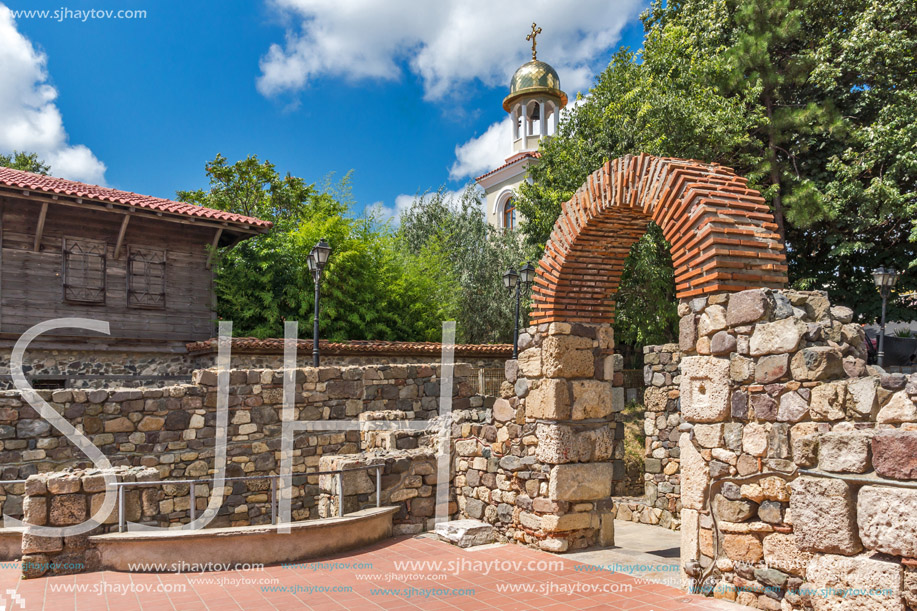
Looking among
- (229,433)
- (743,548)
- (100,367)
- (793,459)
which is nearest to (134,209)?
(100,367)

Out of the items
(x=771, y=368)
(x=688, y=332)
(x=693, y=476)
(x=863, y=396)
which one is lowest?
(x=693, y=476)

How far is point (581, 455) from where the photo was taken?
6770 millimetres

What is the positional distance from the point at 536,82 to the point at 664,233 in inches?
969

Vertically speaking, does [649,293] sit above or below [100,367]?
above

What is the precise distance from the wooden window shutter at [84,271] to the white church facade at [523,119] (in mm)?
16951

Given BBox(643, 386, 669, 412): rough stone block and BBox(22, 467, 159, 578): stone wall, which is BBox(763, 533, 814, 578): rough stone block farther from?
BBox(22, 467, 159, 578): stone wall

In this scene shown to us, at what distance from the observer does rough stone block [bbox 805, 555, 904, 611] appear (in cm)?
337

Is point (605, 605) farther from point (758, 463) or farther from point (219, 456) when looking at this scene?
point (219, 456)

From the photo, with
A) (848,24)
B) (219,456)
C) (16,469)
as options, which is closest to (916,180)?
(848,24)

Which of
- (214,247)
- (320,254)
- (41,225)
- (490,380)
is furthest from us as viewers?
(490,380)

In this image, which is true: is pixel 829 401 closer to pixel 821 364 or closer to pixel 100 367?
pixel 821 364

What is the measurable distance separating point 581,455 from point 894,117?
13.3 meters

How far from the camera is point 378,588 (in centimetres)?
550

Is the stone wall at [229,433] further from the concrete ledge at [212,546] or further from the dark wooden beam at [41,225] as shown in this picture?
the dark wooden beam at [41,225]
